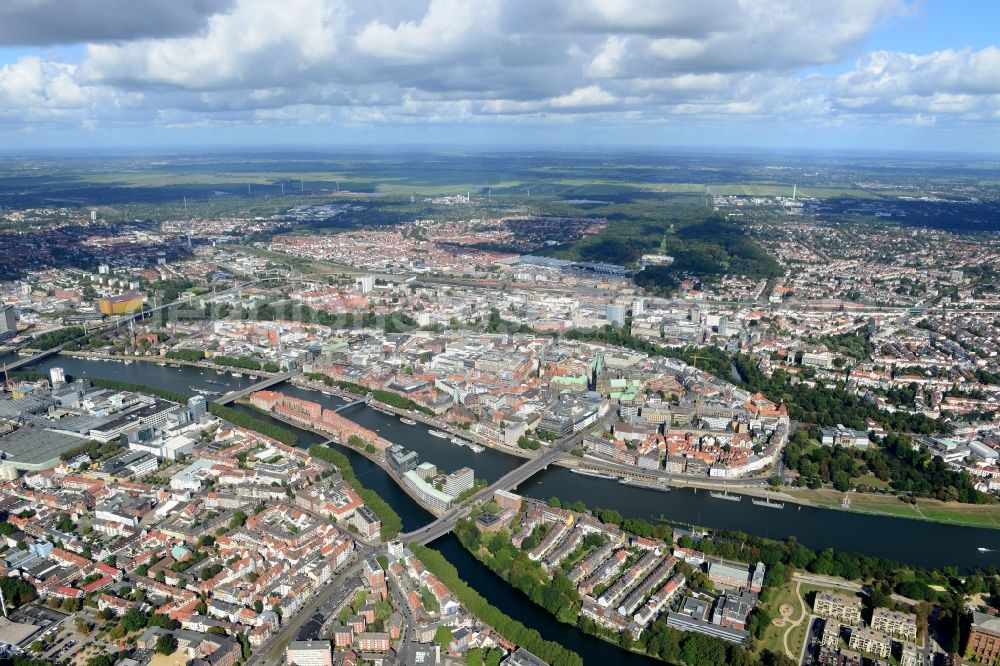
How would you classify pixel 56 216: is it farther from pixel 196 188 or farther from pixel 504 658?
pixel 504 658

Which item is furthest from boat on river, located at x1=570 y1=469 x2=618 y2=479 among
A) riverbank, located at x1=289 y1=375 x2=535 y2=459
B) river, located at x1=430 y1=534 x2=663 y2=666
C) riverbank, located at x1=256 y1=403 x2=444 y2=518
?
river, located at x1=430 y1=534 x2=663 y2=666

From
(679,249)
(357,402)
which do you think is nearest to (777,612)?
(357,402)

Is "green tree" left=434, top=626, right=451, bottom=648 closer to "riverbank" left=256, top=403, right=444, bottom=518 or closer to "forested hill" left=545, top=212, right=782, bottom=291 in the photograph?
"riverbank" left=256, top=403, right=444, bottom=518

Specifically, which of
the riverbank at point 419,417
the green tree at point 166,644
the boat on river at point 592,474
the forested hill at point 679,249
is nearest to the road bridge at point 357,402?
the riverbank at point 419,417

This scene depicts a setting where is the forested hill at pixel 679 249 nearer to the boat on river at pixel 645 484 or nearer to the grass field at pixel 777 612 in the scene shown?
the boat on river at pixel 645 484

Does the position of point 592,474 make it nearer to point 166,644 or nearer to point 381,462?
point 381,462

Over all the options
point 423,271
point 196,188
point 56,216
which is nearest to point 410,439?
point 423,271
